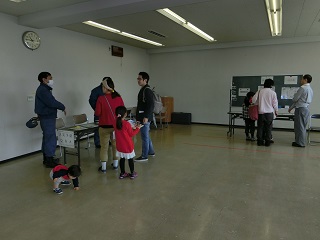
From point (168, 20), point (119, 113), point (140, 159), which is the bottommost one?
point (140, 159)

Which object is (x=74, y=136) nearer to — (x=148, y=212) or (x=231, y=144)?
(x=148, y=212)

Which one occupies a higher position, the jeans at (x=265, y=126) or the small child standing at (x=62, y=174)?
the jeans at (x=265, y=126)

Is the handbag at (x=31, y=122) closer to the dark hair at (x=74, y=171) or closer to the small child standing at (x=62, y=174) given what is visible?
the small child standing at (x=62, y=174)

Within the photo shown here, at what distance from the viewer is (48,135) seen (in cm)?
418

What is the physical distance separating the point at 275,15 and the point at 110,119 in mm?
3825

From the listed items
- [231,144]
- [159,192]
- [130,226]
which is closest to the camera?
[130,226]

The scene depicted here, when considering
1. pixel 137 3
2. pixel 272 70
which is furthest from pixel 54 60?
pixel 272 70

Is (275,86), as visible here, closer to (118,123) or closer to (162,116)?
(162,116)

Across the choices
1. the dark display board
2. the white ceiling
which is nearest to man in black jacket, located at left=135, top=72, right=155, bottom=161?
the white ceiling

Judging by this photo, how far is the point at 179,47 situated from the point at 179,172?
5.57 meters

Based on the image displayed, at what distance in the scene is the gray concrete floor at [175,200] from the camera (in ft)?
7.60

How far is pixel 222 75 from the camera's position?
8.12m

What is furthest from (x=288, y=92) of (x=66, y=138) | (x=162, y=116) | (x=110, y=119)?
(x=66, y=138)

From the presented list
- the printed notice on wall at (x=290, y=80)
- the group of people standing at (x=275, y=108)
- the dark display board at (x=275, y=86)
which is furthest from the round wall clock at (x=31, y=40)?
the printed notice on wall at (x=290, y=80)
